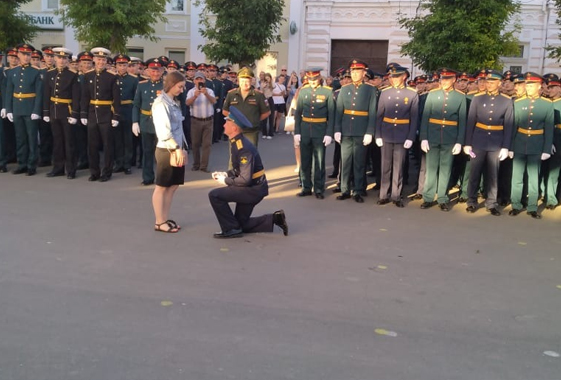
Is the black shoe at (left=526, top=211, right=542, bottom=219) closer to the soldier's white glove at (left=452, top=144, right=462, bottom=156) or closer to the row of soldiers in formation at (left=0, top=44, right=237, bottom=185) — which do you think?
the soldier's white glove at (left=452, top=144, right=462, bottom=156)

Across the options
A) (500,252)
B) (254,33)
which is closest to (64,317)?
(500,252)

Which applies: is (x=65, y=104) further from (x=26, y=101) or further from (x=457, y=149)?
(x=457, y=149)

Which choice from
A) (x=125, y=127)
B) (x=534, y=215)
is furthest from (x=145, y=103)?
(x=534, y=215)

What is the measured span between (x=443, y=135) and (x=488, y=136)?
0.67 m

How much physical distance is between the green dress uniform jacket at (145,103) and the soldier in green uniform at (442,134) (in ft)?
15.4

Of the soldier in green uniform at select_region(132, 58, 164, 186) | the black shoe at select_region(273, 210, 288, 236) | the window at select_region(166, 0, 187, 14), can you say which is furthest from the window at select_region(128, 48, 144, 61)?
the black shoe at select_region(273, 210, 288, 236)

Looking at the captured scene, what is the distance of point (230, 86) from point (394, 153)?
379 inches

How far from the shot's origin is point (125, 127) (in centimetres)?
1231

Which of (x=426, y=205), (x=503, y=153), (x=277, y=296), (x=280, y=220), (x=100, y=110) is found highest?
(x=100, y=110)

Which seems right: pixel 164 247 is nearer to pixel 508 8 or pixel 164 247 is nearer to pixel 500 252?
pixel 500 252

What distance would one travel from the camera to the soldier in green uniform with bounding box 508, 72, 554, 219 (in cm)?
944

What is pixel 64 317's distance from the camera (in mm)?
4965

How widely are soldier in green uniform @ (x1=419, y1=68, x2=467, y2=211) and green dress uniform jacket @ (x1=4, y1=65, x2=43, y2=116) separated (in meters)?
6.93

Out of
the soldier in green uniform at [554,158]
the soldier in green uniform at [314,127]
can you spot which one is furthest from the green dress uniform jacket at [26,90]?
the soldier in green uniform at [554,158]
